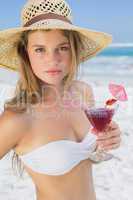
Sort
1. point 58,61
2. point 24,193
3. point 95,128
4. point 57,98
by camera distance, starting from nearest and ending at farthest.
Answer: point 58,61, point 95,128, point 57,98, point 24,193

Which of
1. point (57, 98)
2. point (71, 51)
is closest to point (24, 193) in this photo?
point (57, 98)

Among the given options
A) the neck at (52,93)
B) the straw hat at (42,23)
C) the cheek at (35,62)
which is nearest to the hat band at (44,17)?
the straw hat at (42,23)

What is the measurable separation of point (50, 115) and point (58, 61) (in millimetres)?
317

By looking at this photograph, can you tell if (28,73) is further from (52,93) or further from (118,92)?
(118,92)

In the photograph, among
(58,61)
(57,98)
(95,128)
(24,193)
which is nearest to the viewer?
(58,61)

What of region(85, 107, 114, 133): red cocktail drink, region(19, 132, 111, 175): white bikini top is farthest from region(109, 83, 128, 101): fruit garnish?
region(19, 132, 111, 175): white bikini top

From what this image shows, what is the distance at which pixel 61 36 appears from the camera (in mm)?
2158

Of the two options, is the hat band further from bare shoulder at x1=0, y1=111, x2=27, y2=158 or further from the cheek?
bare shoulder at x1=0, y1=111, x2=27, y2=158

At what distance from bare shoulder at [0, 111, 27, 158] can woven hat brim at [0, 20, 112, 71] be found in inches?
13.7

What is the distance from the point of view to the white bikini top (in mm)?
2086

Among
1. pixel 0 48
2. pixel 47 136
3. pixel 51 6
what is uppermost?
pixel 51 6

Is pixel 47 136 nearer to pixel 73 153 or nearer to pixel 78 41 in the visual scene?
pixel 73 153

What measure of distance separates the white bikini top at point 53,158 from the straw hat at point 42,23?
48cm

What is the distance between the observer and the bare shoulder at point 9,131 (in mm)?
2022
